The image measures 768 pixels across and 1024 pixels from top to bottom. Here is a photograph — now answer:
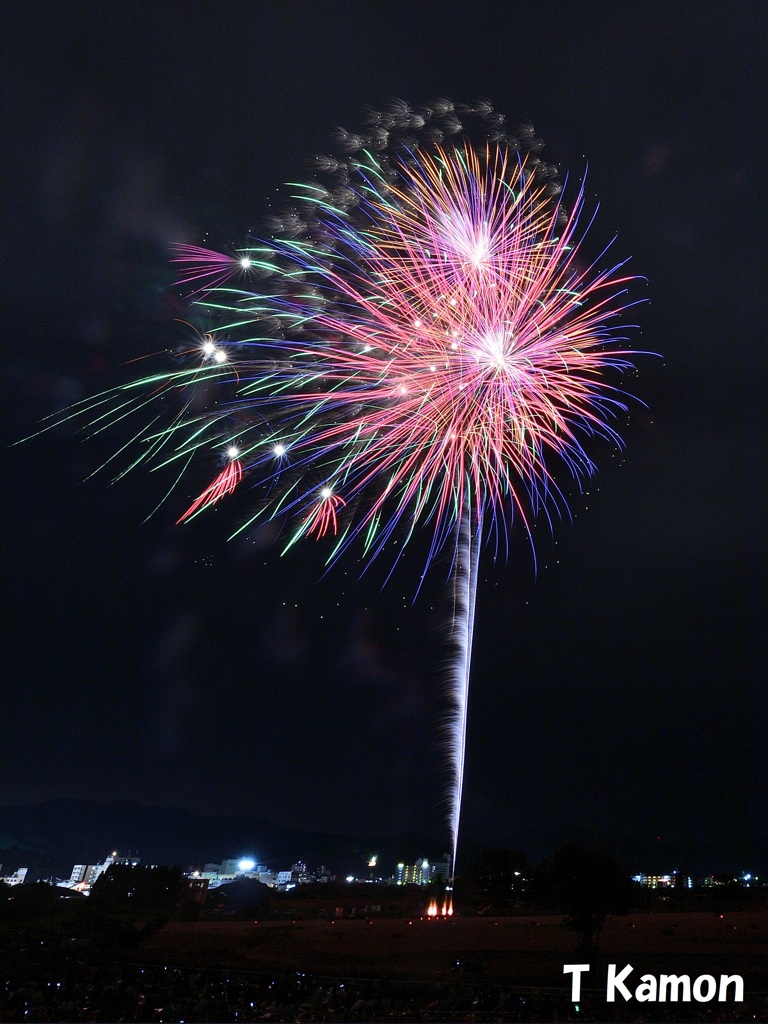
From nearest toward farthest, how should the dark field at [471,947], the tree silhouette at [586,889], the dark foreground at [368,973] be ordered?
the dark foreground at [368,973] → the dark field at [471,947] → the tree silhouette at [586,889]

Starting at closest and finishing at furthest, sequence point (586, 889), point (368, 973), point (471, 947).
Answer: point (368, 973)
point (586, 889)
point (471, 947)

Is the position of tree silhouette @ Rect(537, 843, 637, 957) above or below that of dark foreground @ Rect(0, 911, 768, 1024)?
above

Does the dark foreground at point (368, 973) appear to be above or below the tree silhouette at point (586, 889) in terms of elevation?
below

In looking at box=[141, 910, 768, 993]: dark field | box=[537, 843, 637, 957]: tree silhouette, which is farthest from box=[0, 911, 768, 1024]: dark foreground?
box=[537, 843, 637, 957]: tree silhouette

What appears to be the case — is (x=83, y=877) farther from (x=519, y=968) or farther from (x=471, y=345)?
(x=471, y=345)

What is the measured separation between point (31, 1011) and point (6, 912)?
3396 centimetres

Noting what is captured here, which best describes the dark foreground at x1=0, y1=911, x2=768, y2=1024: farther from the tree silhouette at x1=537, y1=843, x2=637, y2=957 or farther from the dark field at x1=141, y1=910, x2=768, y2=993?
the tree silhouette at x1=537, y1=843, x2=637, y2=957

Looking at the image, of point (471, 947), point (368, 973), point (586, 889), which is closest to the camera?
point (368, 973)

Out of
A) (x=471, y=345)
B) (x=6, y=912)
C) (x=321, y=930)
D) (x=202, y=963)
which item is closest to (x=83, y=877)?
(x=6, y=912)

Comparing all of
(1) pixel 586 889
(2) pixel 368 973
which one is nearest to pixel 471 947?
(1) pixel 586 889

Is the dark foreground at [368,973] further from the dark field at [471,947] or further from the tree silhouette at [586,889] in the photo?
the tree silhouette at [586,889]

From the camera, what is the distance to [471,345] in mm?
19688

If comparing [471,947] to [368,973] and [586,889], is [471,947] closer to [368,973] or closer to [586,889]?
[586,889]

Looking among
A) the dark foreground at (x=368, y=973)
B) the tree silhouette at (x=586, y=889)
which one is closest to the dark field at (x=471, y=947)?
the dark foreground at (x=368, y=973)
